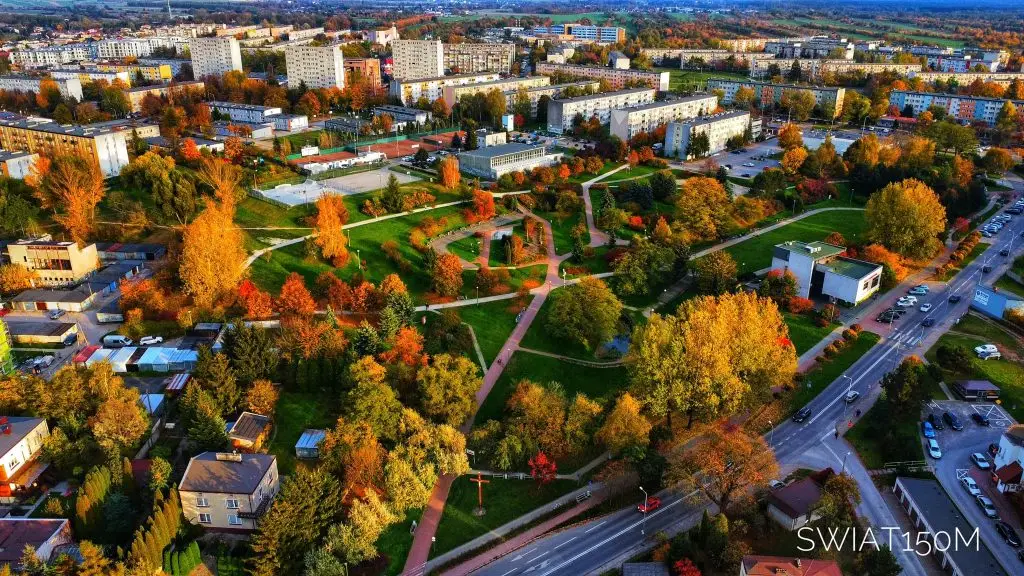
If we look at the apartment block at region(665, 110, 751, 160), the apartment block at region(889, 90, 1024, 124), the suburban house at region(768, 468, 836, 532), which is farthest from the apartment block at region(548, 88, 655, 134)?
the suburban house at region(768, 468, 836, 532)

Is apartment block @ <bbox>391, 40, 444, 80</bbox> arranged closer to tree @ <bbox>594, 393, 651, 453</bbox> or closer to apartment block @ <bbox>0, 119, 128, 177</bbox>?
apartment block @ <bbox>0, 119, 128, 177</bbox>

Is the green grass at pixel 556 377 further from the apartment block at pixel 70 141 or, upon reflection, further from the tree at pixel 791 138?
the tree at pixel 791 138

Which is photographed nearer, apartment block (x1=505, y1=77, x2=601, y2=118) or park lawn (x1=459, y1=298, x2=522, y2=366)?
park lawn (x1=459, y1=298, x2=522, y2=366)

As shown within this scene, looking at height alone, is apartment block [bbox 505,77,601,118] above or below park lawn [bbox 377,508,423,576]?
above

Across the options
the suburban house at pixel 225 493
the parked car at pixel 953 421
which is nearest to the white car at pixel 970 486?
the parked car at pixel 953 421

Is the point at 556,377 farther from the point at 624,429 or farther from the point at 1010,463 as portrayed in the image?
the point at 1010,463

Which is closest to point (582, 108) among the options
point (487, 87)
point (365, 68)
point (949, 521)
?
point (487, 87)

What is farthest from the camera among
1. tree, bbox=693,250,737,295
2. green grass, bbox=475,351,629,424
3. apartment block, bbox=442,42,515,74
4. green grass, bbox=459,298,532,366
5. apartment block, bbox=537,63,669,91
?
apartment block, bbox=442,42,515,74
